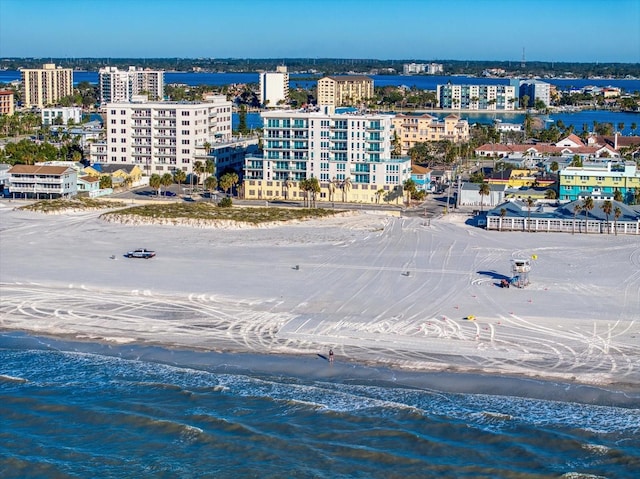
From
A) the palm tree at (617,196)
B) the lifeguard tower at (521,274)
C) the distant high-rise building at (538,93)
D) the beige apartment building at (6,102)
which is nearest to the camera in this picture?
the lifeguard tower at (521,274)

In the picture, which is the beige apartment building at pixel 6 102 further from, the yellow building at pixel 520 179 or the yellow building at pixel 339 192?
the yellow building at pixel 520 179

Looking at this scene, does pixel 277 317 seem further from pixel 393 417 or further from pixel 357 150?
pixel 357 150

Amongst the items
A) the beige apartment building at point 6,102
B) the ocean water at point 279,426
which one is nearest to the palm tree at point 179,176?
the ocean water at point 279,426

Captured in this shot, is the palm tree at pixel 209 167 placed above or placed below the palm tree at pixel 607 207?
above

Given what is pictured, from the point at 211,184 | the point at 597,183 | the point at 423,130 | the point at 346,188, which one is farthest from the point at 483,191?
the point at 423,130

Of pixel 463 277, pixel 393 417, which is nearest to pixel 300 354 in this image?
A: pixel 393 417

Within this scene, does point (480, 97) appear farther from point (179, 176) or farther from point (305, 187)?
point (305, 187)

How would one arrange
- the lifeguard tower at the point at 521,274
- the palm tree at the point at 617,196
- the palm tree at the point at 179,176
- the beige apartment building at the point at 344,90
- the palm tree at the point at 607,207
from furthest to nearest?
1. the beige apartment building at the point at 344,90
2. the palm tree at the point at 179,176
3. the palm tree at the point at 617,196
4. the palm tree at the point at 607,207
5. the lifeguard tower at the point at 521,274
